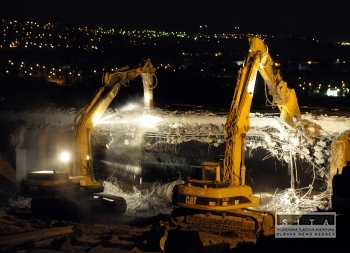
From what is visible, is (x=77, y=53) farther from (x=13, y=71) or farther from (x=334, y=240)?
(x=334, y=240)

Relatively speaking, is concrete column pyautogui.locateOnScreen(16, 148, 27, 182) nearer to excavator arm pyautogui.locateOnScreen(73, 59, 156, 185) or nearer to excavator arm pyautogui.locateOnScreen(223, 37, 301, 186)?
excavator arm pyautogui.locateOnScreen(73, 59, 156, 185)

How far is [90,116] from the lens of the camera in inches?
855

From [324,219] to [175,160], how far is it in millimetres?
13400

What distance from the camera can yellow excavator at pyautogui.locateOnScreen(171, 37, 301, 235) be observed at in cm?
1681

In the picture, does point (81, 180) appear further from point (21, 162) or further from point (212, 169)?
point (21, 162)

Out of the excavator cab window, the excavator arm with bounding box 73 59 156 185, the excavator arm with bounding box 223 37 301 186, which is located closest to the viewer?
the excavator cab window

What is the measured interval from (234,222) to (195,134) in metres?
8.68

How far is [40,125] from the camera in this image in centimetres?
3062

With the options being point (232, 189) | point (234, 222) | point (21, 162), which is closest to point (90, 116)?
point (232, 189)

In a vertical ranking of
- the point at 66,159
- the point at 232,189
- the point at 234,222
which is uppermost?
the point at 66,159

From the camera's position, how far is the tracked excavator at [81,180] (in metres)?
20.8

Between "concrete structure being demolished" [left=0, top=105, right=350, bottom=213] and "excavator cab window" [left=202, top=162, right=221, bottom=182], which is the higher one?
"concrete structure being demolished" [left=0, top=105, right=350, bottom=213]

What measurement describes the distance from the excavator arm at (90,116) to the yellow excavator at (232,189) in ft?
15.9

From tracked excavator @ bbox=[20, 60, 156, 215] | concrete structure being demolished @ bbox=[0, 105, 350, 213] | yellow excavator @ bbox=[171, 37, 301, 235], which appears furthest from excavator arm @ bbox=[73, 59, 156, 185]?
yellow excavator @ bbox=[171, 37, 301, 235]
